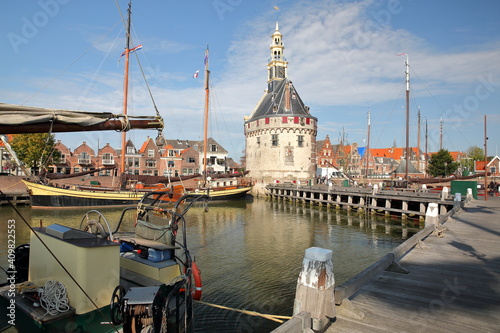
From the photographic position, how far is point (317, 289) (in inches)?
180

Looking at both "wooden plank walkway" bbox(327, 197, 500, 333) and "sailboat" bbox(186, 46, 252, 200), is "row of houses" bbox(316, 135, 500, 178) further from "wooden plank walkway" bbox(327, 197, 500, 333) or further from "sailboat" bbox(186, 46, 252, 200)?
"wooden plank walkway" bbox(327, 197, 500, 333)

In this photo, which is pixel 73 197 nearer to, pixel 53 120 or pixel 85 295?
pixel 53 120

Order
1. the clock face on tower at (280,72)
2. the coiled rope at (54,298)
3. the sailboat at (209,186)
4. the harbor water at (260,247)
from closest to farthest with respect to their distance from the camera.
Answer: the coiled rope at (54,298), the harbor water at (260,247), the sailboat at (209,186), the clock face on tower at (280,72)

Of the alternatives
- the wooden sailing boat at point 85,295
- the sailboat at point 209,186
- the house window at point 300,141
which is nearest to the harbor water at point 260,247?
the wooden sailing boat at point 85,295

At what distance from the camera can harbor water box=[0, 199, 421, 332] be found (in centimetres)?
955

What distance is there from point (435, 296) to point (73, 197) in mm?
32983

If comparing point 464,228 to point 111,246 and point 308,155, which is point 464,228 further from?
point 308,155

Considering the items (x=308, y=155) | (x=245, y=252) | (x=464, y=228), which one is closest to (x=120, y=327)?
(x=245, y=252)

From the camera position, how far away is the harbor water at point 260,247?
9.55 metres

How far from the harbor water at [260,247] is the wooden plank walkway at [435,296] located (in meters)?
3.47

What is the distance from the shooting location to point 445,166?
56781 mm

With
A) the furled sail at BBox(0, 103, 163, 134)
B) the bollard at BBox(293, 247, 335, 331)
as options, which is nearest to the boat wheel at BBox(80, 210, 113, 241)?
the furled sail at BBox(0, 103, 163, 134)

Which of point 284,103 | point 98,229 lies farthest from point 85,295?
point 284,103

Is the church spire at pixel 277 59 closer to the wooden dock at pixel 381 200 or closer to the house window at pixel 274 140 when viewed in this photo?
the house window at pixel 274 140
